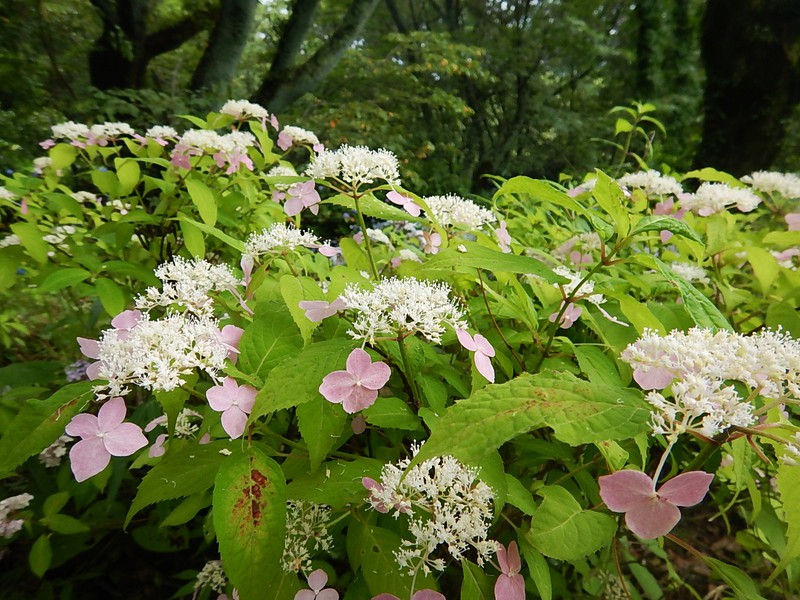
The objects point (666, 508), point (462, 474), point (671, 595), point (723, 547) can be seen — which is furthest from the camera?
point (723, 547)

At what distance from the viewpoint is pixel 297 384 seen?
0.55 metres

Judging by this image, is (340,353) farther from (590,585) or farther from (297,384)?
(590,585)

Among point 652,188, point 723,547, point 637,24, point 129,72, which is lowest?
point 723,547

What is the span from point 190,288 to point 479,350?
442 millimetres

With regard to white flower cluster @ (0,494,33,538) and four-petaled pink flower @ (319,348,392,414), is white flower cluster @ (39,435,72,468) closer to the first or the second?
white flower cluster @ (0,494,33,538)

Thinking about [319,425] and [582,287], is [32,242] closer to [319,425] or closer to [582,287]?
[319,425]

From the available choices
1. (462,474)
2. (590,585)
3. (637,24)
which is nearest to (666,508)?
(462,474)

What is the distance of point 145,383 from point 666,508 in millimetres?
574

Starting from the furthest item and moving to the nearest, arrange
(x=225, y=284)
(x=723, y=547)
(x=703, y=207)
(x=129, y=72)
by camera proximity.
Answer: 1. (x=129, y=72)
2. (x=723, y=547)
3. (x=703, y=207)
4. (x=225, y=284)

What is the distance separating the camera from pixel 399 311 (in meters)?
0.62

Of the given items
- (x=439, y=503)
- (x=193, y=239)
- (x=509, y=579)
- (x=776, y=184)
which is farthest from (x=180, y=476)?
(x=776, y=184)

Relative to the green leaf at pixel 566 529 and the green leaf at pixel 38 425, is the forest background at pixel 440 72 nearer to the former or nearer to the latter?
the green leaf at pixel 566 529

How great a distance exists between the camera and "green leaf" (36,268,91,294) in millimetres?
1018

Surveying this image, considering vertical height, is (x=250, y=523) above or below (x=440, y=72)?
below
